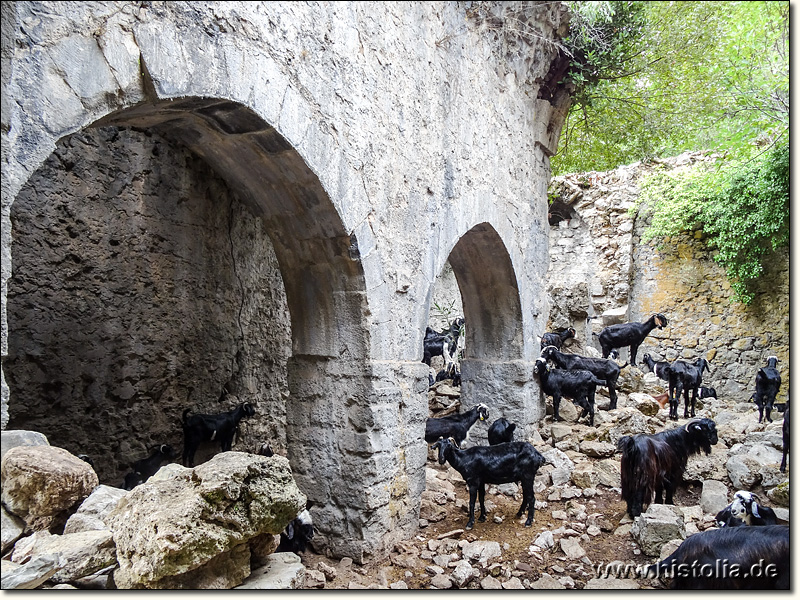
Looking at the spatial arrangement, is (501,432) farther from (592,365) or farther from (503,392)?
(592,365)

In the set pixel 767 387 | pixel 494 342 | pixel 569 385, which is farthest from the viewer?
pixel 767 387

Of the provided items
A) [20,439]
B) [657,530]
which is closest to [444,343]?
[657,530]

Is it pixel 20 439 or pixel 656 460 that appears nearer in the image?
pixel 20 439

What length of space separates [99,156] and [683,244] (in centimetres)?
1013

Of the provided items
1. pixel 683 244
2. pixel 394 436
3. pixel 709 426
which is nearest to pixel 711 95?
pixel 683 244

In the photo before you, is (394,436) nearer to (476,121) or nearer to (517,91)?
(476,121)

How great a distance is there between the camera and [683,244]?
10.9m

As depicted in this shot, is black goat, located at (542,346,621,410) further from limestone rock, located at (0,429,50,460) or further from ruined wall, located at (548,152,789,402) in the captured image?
limestone rock, located at (0,429,50,460)

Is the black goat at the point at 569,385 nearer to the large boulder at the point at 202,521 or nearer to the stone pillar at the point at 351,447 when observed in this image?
the stone pillar at the point at 351,447

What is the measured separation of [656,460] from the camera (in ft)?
14.6

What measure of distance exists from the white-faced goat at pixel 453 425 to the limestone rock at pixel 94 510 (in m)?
3.39

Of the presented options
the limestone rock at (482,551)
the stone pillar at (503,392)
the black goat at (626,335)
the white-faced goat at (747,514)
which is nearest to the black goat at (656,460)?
the white-faced goat at (747,514)

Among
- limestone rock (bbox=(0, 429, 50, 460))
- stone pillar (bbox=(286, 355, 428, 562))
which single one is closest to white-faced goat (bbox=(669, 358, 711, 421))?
stone pillar (bbox=(286, 355, 428, 562))

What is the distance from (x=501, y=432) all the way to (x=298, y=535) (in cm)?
262
